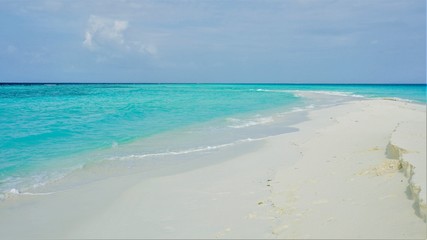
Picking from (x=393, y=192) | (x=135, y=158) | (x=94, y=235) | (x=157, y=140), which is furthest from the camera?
(x=157, y=140)

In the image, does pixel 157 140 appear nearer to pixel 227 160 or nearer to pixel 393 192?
pixel 227 160

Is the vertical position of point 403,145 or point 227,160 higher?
point 403,145

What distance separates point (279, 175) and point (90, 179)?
4.01 meters

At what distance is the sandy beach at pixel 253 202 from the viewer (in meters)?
4.95

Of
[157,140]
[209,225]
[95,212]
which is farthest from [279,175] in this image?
[157,140]

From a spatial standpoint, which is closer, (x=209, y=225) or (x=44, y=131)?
(x=209, y=225)

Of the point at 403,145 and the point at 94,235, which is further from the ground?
the point at 403,145

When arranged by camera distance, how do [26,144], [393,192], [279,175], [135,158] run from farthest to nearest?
1. [26,144]
2. [135,158]
3. [279,175]
4. [393,192]

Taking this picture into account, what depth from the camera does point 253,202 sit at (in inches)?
241

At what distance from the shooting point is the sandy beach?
16.2ft

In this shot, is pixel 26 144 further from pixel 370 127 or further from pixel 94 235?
pixel 370 127

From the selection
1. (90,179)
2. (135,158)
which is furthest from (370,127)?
(90,179)

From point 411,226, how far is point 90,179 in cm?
625

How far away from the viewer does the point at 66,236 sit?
5.23m
